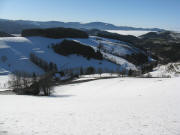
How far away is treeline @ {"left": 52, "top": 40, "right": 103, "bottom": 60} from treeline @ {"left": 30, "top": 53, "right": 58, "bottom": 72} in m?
33.3

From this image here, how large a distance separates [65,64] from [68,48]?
34.5m

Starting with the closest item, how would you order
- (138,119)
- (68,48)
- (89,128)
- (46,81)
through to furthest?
(89,128) → (138,119) → (46,81) → (68,48)

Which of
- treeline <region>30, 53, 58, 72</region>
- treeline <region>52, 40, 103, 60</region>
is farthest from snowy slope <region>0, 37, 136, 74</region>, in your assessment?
treeline <region>52, 40, 103, 60</region>

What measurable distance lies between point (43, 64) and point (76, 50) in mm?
50459

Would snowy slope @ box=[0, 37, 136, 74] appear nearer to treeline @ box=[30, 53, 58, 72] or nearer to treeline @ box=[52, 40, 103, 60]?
treeline @ box=[30, 53, 58, 72]

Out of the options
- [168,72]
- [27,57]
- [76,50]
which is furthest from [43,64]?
[168,72]

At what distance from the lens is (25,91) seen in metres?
45.4

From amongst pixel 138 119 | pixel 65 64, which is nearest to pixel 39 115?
pixel 138 119

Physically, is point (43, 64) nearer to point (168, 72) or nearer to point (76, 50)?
point (76, 50)

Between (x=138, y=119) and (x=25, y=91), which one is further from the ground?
(x=138, y=119)

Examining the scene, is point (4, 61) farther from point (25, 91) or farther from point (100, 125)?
point (100, 125)

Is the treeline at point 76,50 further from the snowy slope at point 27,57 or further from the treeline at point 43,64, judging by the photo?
the treeline at point 43,64

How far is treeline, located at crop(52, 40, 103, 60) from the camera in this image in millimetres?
168375

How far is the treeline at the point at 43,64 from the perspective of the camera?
12838cm
